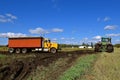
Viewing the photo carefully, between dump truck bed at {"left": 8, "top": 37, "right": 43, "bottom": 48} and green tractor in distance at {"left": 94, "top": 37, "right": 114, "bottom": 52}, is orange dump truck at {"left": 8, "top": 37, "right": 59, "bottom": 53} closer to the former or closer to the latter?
dump truck bed at {"left": 8, "top": 37, "right": 43, "bottom": 48}

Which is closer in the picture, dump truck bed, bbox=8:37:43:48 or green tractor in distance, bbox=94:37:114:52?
green tractor in distance, bbox=94:37:114:52

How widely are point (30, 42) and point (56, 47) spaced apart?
411 cm

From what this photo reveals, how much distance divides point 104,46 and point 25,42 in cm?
1219

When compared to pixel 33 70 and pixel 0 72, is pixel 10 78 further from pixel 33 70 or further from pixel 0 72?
pixel 33 70

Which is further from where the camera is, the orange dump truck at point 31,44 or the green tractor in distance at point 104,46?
the orange dump truck at point 31,44

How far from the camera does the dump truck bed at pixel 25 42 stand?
42125 millimetres

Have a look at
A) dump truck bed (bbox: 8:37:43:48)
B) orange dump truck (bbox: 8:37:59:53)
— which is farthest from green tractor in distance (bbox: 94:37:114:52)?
dump truck bed (bbox: 8:37:43:48)

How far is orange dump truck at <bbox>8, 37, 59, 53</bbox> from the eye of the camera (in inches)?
1661

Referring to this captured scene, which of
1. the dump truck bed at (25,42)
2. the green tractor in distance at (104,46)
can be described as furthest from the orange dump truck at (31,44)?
the green tractor in distance at (104,46)

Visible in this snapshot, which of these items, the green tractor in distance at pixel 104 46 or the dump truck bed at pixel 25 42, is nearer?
the green tractor in distance at pixel 104 46

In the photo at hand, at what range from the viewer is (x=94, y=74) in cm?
1598

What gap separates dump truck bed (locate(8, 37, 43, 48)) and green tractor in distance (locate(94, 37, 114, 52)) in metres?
8.67

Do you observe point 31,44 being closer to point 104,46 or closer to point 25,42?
point 25,42

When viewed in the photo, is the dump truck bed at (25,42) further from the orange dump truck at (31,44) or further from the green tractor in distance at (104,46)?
the green tractor in distance at (104,46)
